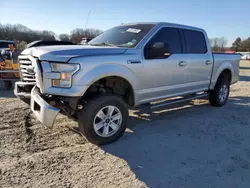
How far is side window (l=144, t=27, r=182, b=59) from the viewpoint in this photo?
4.22 metres

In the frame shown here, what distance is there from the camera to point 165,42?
15.5ft

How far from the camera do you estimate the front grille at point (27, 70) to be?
369 cm

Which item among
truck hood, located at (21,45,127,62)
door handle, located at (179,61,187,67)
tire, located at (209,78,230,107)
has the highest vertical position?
truck hood, located at (21,45,127,62)

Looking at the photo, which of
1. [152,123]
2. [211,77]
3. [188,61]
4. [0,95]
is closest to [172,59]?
[188,61]

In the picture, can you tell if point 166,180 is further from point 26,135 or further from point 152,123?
point 26,135

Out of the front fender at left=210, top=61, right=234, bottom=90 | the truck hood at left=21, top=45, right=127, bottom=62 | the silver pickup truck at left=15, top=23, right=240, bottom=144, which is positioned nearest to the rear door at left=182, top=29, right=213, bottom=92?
the silver pickup truck at left=15, top=23, right=240, bottom=144

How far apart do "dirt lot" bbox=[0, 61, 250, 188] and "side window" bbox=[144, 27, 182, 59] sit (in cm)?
145

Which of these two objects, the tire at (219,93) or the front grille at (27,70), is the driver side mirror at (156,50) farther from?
the tire at (219,93)

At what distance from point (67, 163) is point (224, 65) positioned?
512cm

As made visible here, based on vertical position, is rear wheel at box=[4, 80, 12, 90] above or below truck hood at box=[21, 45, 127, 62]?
below

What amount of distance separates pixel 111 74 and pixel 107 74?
79 mm

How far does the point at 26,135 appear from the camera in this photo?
400 centimetres

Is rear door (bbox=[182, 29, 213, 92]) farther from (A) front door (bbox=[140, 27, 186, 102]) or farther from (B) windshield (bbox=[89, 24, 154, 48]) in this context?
(B) windshield (bbox=[89, 24, 154, 48])

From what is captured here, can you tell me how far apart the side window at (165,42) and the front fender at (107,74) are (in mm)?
529
